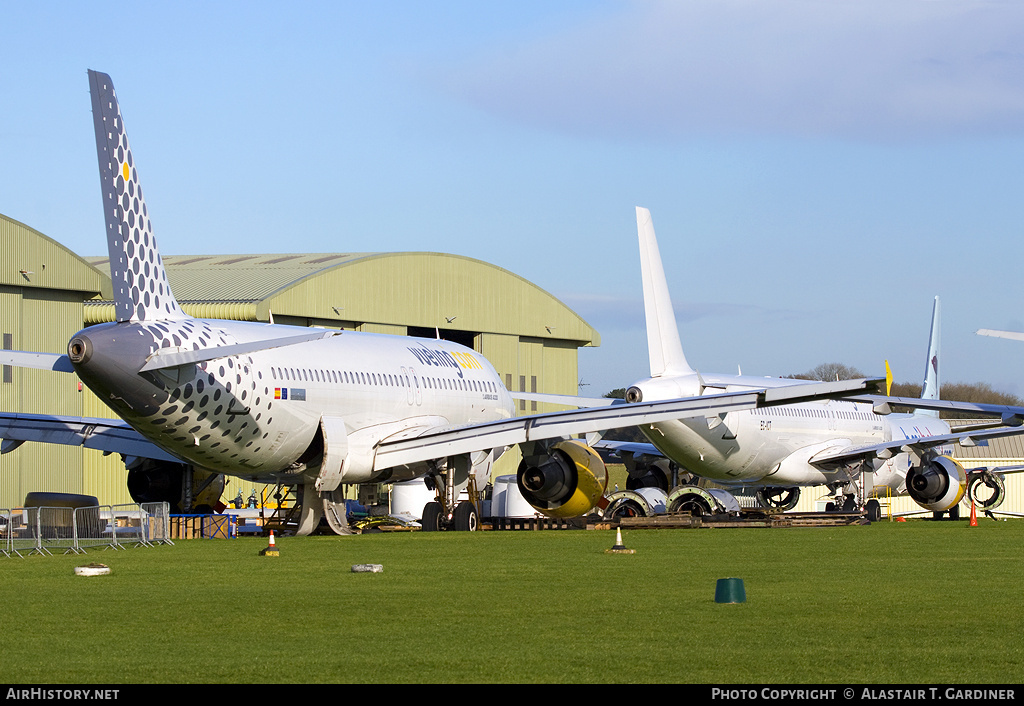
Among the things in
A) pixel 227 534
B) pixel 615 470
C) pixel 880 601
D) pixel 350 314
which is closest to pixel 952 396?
pixel 615 470

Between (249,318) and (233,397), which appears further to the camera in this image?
(249,318)

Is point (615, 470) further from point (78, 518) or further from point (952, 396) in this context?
point (78, 518)

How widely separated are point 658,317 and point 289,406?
13541mm

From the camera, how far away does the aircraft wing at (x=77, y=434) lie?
30.5m

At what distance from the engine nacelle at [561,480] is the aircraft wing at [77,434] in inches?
317

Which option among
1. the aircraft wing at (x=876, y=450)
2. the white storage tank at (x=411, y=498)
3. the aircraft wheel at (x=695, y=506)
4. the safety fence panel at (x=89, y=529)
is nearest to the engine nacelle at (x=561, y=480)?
the aircraft wheel at (x=695, y=506)

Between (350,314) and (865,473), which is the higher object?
(350,314)

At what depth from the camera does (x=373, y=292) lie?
2413 inches

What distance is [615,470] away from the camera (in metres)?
107

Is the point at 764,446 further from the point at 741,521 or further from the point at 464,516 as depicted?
the point at 464,516

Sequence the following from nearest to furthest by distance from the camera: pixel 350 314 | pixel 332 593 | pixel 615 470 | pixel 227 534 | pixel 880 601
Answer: pixel 880 601 < pixel 332 593 < pixel 227 534 < pixel 350 314 < pixel 615 470

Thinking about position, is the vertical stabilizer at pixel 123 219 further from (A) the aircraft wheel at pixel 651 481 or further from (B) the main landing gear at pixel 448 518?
(A) the aircraft wheel at pixel 651 481
